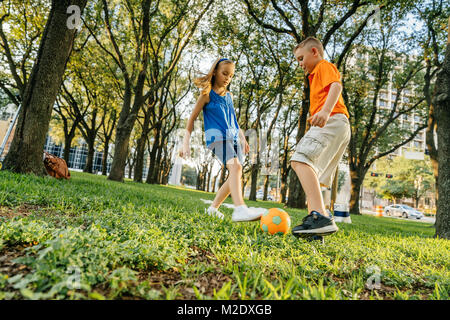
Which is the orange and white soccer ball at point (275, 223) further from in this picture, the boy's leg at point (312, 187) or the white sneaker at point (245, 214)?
the boy's leg at point (312, 187)

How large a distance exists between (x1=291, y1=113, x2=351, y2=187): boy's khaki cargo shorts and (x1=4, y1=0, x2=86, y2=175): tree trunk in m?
5.98

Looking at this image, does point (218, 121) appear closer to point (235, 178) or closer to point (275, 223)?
point (235, 178)

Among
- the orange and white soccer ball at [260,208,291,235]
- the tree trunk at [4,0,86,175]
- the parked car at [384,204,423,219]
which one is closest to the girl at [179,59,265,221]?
the orange and white soccer ball at [260,208,291,235]

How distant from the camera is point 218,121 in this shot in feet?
12.8

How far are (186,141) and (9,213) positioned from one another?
2.28 metres

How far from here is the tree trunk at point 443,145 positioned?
568cm

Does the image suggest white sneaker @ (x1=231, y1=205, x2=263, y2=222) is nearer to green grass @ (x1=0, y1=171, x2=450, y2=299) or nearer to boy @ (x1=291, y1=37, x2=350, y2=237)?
green grass @ (x1=0, y1=171, x2=450, y2=299)

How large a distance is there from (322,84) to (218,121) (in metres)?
1.56

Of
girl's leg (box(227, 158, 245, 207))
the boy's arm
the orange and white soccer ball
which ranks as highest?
the boy's arm

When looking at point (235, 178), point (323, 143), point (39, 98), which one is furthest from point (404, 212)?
point (39, 98)

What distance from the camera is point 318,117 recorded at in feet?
9.06

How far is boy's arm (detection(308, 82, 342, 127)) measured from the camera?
9.04 feet

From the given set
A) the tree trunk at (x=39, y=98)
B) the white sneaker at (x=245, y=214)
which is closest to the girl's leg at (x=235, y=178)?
the white sneaker at (x=245, y=214)
